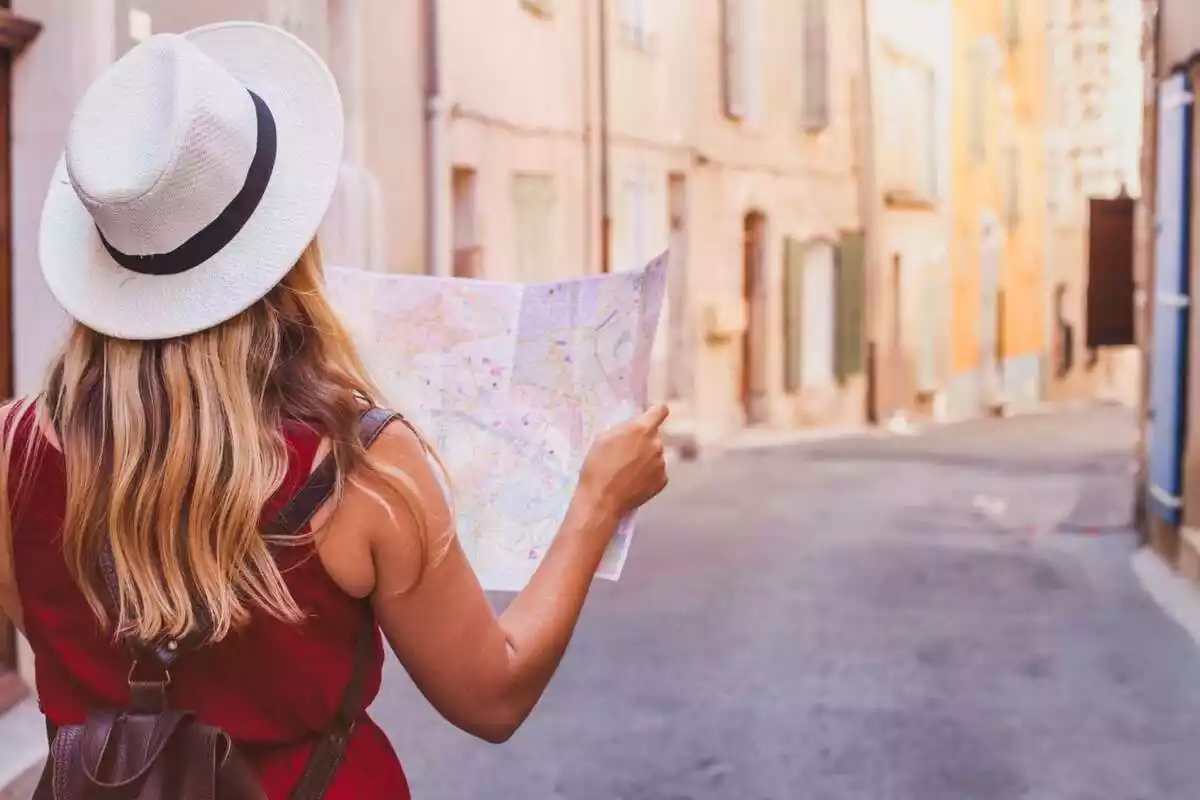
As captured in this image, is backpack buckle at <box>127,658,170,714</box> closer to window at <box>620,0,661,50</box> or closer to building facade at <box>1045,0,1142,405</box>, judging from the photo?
window at <box>620,0,661,50</box>

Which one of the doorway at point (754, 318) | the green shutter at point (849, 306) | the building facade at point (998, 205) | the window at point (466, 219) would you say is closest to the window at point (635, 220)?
the doorway at point (754, 318)

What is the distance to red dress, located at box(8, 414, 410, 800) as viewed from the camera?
4.25ft

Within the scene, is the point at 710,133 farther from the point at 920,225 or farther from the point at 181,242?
the point at 181,242

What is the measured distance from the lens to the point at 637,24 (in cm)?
989

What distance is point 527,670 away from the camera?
1425mm

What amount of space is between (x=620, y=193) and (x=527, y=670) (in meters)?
8.27

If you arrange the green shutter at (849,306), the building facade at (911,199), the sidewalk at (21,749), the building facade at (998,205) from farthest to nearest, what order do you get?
the building facade at (998,205), the building facade at (911,199), the green shutter at (849,306), the sidewalk at (21,749)

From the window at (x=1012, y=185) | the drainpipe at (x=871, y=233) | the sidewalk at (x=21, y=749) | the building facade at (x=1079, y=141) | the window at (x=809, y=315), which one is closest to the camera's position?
the sidewalk at (x=21, y=749)

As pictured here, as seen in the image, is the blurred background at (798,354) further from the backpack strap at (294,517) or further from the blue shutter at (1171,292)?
the backpack strap at (294,517)

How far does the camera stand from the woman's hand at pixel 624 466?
1.55 meters

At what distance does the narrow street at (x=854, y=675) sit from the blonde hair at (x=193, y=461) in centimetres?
285

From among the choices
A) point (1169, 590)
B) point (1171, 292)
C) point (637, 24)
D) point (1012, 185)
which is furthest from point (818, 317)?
point (1169, 590)

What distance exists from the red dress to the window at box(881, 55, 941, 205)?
43.3ft

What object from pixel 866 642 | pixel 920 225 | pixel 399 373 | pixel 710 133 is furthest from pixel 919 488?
pixel 399 373
